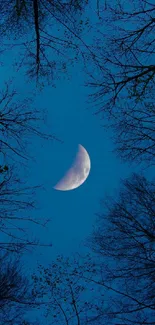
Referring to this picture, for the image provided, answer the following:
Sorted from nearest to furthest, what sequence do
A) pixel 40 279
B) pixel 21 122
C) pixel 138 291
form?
1. pixel 21 122
2. pixel 138 291
3. pixel 40 279

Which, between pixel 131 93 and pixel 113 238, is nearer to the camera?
pixel 131 93

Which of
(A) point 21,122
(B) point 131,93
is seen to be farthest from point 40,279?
(B) point 131,93

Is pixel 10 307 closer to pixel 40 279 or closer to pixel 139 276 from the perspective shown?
pixel 40 279

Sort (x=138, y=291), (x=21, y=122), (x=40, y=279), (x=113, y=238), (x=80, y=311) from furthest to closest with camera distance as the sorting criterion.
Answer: (x=40, y=279)
(x=80, y=311)
(x=113, y=238)
(x=138, y=291)
(x=21, y=122)

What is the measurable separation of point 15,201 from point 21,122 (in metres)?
1.88

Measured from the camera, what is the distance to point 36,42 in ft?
19.7

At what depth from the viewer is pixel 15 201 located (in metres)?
5.85

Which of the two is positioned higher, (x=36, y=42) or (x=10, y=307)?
(x=36, y=42)

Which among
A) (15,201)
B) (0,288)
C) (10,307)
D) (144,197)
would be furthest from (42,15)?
(10,307)


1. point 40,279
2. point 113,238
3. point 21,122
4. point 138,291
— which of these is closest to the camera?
point 21,122

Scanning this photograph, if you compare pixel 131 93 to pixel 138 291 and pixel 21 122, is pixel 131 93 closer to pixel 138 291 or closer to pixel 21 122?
pixel 21 122

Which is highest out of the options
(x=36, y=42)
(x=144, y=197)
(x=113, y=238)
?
(x=36, y=42)

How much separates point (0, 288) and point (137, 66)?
10.1 m

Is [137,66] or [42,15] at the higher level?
[42,15]
